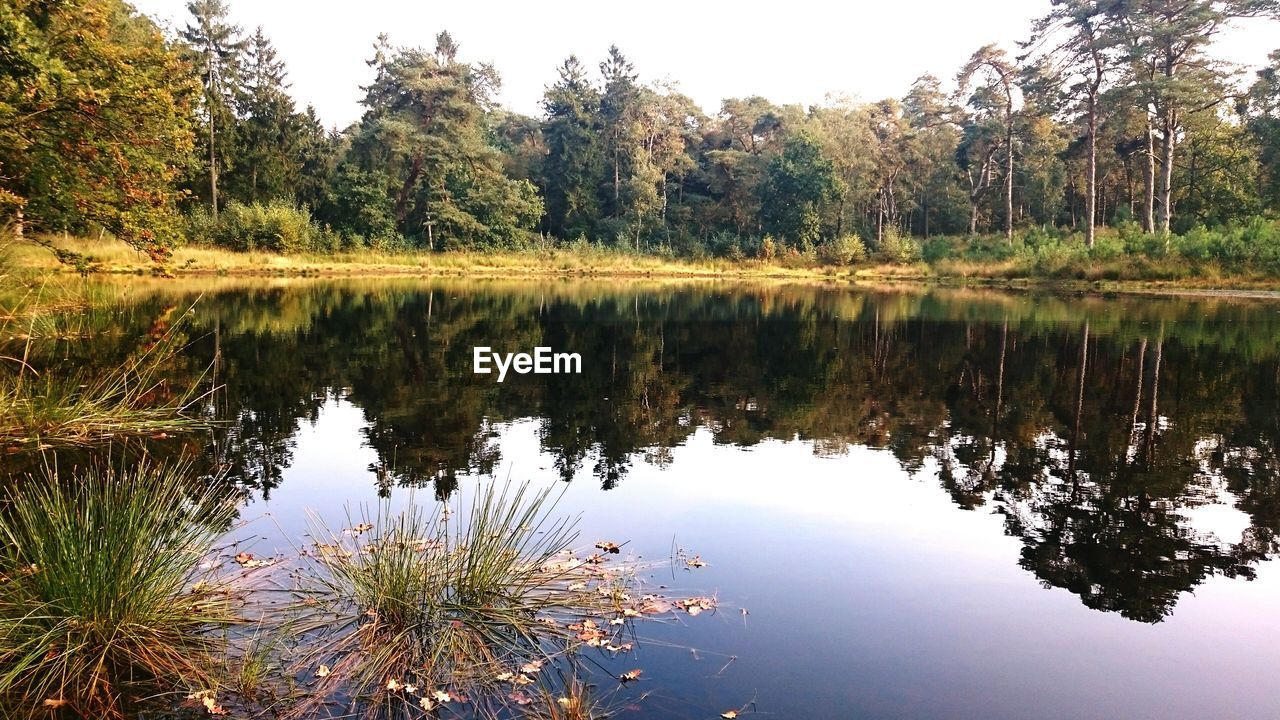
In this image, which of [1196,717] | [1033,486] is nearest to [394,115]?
[1033,486]

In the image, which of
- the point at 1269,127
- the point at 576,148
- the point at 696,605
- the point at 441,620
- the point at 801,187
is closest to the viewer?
the point at 441,620

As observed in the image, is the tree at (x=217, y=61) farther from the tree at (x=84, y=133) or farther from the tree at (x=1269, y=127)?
the tree at (x=1269, y=127)

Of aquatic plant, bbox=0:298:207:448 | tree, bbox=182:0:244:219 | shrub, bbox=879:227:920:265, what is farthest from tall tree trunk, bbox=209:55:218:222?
aquatic plant, bbox=0:298:207:448

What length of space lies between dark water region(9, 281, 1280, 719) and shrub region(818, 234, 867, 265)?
36.0 metres

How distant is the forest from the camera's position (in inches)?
1724

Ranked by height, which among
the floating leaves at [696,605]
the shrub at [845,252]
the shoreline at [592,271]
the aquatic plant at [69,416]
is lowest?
the floating leaves at [696,605]

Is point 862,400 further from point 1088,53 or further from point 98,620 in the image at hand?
point 1088,53

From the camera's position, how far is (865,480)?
876 centimetres

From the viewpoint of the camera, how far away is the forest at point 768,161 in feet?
144

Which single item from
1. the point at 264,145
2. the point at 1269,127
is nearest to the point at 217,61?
the point at 264,145

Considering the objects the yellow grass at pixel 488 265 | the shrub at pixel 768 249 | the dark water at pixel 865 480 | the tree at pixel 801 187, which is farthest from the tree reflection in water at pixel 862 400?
the tree at pixel 801 187

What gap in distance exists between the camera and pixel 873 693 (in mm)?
4449

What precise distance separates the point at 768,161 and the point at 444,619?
6247cm

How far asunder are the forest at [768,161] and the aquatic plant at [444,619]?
1337 inches
